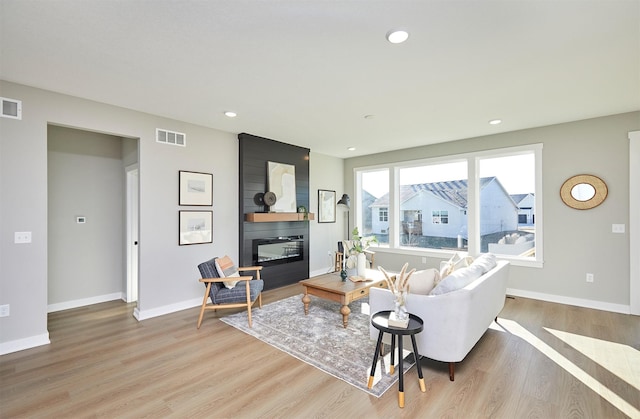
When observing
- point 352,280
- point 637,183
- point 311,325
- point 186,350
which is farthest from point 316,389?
point 637,183

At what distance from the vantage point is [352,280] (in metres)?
4.00

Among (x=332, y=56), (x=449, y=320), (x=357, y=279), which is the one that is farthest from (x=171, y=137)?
(x=449, y=320)

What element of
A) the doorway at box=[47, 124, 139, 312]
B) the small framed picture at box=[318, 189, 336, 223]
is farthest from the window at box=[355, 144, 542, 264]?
the doorway at box=[47, 124, 139, 312]

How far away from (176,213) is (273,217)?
1.57m

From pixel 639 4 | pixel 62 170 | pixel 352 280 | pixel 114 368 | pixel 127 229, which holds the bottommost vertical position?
pixel 114 368

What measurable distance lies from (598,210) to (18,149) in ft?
23.0

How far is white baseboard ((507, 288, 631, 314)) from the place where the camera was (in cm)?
396

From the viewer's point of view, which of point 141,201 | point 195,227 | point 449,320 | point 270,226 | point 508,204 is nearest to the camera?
point 449,320

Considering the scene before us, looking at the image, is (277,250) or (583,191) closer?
(583,191)

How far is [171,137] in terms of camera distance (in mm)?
4105

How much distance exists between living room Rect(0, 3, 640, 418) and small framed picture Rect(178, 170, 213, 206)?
0.10 meters

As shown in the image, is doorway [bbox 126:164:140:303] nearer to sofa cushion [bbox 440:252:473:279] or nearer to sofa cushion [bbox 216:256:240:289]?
sofa cushion [bbox 216:256:240:289]

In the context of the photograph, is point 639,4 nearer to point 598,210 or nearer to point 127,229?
point 598,210

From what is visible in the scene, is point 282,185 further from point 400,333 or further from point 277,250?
point 400,333
